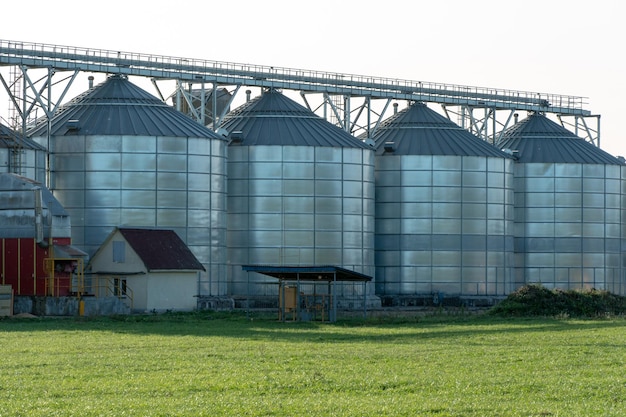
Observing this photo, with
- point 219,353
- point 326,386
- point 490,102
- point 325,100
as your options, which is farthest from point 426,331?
point 490,102

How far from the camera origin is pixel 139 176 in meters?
82.6

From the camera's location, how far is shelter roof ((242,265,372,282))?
217 ft

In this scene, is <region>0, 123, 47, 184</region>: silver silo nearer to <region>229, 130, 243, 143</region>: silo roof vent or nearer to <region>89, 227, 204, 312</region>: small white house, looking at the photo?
<region>89, 227, 204, 312</region>: small white house

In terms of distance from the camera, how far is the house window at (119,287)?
76750 mm

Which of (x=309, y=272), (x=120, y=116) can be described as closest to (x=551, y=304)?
(x=309, y=272)

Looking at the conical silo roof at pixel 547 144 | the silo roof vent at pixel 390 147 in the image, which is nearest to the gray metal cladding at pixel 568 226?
the conical silo roof at pixel 547 144

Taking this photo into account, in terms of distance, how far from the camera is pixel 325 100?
103125mm

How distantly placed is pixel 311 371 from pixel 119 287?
42.5 metres

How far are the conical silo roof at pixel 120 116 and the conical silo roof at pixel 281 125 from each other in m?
6.26

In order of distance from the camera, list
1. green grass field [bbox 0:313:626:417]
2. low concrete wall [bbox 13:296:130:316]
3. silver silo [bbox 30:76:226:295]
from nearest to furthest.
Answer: green grass field [bbox 0:313:626:417]
low concrete wall [bbox 13:296:130:316]
silver silo [bbox 30:76:226:295]

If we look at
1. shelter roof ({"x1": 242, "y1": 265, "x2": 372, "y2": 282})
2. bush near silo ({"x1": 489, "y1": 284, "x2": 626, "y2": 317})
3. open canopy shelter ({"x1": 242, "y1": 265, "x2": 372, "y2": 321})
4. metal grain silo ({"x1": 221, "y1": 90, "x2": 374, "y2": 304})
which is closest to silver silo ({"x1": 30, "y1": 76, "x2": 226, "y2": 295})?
metal grain silo ({"x1": 221, "y1": 90, "x2": 374, "y2": 304})

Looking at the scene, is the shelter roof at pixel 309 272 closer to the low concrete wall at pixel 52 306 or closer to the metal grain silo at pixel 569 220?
the low concrete wall at pixel 52 306

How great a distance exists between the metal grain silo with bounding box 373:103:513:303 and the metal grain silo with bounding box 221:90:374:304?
14.3ft

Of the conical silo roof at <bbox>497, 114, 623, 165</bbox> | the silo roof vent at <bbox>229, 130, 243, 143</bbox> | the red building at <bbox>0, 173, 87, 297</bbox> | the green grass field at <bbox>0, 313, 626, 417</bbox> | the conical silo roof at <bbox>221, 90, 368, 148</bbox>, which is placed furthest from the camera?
the conical silo roof at <bbox>497, 114, 623, 165</bbox>
